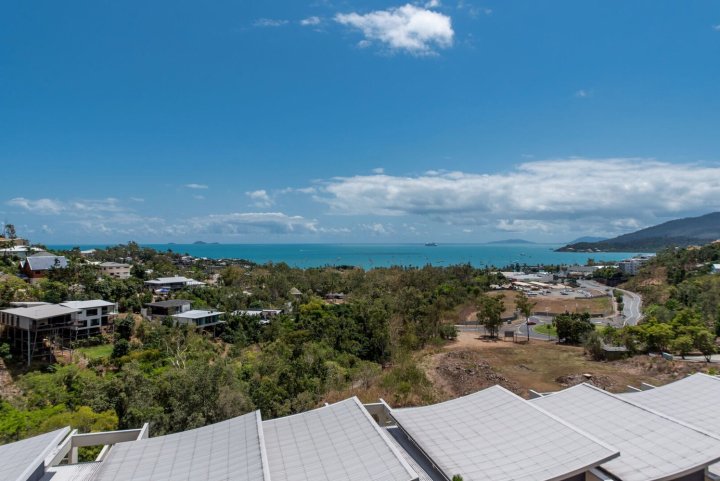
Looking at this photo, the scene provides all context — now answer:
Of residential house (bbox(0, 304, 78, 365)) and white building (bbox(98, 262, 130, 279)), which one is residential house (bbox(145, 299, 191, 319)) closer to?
residential house (bbox(0, 304, 78, 365))

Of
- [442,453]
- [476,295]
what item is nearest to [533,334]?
[476,295]

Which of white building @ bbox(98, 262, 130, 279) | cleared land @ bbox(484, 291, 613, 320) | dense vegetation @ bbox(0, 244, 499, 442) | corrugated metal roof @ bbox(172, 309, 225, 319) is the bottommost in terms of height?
cleared land @ bbox(484, 291, 613, 320)

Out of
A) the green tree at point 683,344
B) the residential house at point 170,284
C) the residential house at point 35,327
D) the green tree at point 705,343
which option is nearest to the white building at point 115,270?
the residential house at point 170,284

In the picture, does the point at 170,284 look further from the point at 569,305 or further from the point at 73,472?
the point at 569,305

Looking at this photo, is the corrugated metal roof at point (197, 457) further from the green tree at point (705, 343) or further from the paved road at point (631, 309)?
the paved road at point (631, 309)

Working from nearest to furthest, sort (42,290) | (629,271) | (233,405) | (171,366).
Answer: (233,405)
(171,366)
(42,290)
(629,271)

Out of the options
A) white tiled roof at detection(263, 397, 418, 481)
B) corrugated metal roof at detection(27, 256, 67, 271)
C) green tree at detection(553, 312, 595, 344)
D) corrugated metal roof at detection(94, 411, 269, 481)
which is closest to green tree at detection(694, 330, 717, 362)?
green tree at detection(553, 312, 595, 344)

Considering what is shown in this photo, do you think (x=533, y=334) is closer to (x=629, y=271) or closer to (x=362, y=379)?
(x=362, y=379)
